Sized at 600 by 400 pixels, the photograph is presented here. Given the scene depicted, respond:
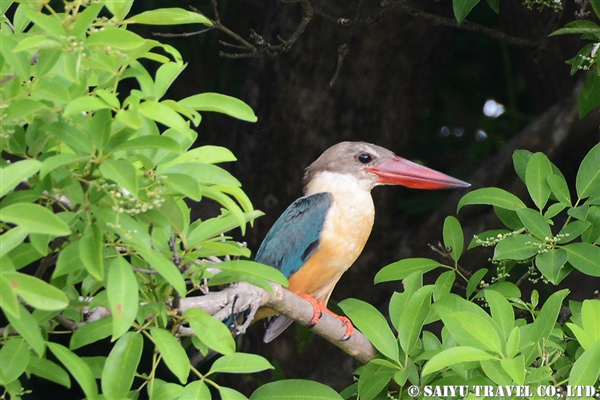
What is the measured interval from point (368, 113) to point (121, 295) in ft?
10.3

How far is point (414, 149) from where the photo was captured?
4.94m

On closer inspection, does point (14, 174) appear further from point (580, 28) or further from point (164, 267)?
point (580, 28)

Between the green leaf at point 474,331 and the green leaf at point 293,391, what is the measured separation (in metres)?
0.38

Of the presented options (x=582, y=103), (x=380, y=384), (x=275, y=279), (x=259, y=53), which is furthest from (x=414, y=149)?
(x=275, y=279)

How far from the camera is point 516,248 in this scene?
6.88 ft

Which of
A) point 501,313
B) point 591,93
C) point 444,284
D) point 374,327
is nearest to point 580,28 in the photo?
point 591,93

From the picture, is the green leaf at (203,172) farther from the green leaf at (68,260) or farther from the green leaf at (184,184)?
the green leaf at (68,260)

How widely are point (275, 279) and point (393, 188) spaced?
3.02 m

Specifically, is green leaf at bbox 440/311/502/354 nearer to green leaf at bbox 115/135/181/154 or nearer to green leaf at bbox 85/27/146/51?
green leaf at bbox 115/135/181/154

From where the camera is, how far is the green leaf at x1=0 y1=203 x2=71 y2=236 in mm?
1237

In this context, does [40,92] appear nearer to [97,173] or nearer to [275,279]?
[97,173]

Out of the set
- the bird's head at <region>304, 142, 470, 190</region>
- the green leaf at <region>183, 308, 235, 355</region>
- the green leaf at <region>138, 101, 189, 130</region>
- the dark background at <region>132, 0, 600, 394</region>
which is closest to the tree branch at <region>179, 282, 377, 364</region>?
the green leaf at <region>183, 308, 235, 355</region>

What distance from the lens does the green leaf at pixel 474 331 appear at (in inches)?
66.2

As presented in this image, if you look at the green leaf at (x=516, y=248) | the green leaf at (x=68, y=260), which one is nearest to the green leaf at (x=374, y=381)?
the green leaf at (x=516, y=248)
